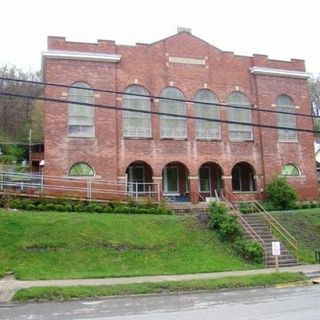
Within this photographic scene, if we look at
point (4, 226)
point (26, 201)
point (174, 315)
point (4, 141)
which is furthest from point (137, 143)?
point (4, 141)

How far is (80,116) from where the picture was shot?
2753cm

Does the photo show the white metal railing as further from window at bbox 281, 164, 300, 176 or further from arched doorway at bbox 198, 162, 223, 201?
window at bbox 281, 164, 300, 176

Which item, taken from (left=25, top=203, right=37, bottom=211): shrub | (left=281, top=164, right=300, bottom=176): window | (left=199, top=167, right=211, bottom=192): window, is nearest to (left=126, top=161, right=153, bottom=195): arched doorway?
(left=199, top=167, right=211, bottom=192): window

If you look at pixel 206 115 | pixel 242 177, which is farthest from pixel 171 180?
pixel 242 177

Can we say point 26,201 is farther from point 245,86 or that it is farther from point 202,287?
point 245,86

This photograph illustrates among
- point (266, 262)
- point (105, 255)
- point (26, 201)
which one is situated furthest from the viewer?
point (26, 201)

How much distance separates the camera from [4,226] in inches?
753

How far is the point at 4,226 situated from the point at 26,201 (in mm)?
4065

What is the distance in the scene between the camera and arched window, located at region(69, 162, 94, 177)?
26797mm

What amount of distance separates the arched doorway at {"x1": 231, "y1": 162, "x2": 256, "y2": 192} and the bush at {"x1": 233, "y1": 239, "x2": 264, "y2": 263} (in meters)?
11.3

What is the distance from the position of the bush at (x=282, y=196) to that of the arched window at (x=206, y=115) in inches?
193

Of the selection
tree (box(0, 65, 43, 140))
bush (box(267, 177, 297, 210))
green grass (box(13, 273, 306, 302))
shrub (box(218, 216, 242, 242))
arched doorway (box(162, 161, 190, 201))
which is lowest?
green grass (box(13, 273, 306, 302))

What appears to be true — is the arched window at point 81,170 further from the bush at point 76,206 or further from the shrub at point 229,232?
the shrub at point 229,232

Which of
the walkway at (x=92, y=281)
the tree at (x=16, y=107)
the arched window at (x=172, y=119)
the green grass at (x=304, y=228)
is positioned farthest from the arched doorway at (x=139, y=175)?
the tree at (x=16, y=107)
